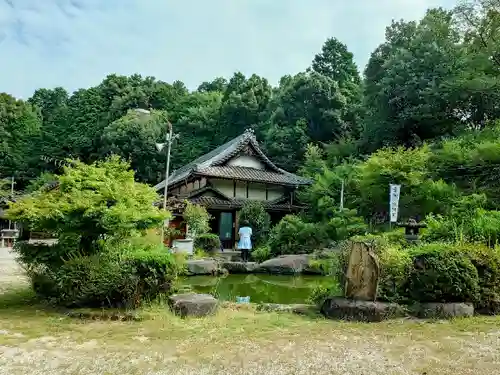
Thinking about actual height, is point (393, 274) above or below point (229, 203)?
below

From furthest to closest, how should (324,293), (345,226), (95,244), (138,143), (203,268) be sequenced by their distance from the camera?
(138,143) → (345,226) → (203,268) → (324,293) → (95,244)

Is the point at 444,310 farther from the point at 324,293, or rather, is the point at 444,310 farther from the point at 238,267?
the point at 238,267

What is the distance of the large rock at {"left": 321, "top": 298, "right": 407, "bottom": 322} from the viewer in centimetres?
629

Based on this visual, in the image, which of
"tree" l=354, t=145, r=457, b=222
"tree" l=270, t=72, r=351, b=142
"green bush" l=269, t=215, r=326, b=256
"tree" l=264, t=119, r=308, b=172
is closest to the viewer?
"tree" l=354, t=145, r=457, b=222

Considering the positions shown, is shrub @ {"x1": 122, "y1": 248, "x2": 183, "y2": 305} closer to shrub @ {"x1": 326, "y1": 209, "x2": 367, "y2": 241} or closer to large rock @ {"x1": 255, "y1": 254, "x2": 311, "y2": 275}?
large rock @ {"x1": 255, "y1": 254, "x2": 311, "y2": 275}

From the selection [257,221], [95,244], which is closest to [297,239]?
[257,221]

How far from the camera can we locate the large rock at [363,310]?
6.29 meters

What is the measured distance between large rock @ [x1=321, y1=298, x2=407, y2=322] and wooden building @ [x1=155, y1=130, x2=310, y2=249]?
1752cm

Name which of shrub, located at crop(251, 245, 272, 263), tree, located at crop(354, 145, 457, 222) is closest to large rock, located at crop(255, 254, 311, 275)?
shrub, located at crop(251, 245, 272, 263)

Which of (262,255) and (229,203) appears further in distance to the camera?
(229,203)

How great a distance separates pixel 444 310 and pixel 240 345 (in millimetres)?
3345

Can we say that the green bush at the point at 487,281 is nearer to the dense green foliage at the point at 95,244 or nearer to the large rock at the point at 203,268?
the dense green foliage at the point at 95,244

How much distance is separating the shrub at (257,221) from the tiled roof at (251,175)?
377 cm

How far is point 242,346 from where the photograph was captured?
486 centimetres
